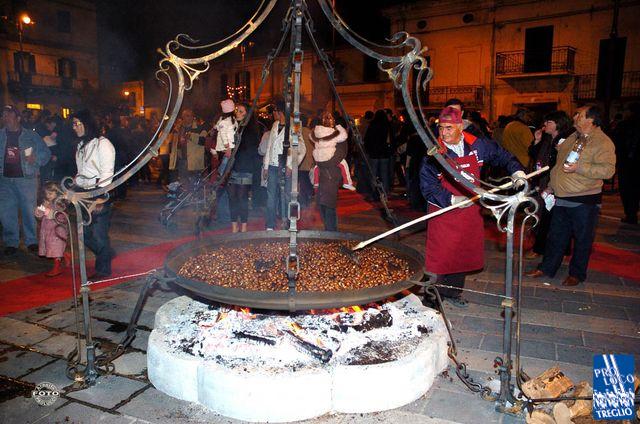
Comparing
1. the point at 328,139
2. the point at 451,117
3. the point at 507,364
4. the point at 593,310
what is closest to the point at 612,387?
the point at 507,364

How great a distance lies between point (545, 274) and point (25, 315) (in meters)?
5.61

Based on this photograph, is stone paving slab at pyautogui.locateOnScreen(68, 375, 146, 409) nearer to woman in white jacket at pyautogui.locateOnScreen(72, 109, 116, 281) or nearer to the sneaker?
woman in white jacket at pyautogui.locateOnScreen(72, 109, 116, 281)

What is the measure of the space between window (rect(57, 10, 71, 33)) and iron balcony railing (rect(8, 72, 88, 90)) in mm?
3916

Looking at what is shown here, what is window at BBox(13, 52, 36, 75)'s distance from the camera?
34.3 meters

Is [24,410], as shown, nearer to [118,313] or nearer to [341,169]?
[118,313]

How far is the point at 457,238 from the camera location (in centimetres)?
440

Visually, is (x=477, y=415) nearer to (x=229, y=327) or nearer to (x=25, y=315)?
(x=229, y=327)

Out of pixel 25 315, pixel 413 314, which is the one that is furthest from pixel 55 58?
pixel 413 314

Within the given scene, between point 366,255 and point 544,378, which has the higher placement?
point 366,255

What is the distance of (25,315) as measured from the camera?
4430 millimetres

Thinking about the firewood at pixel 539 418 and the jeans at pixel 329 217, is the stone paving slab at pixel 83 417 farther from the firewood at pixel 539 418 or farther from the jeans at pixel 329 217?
the jeans at pixel 329 217

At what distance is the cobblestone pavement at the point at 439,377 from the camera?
2.87 meters

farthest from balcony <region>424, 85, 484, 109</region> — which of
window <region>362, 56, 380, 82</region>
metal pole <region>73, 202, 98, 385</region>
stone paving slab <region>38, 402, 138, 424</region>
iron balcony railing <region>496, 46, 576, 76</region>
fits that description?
stone paving slab <region>38, 402, 138, 424</region>

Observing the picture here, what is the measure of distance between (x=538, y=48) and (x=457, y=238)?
24045 mm
